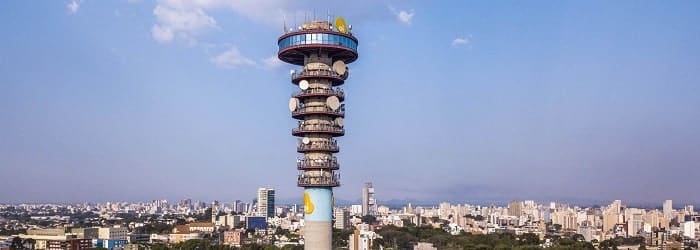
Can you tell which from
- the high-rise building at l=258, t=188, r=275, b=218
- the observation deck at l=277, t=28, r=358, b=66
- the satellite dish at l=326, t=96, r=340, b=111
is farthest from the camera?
the high-rise building at l=258, t=188, r=275, b=218

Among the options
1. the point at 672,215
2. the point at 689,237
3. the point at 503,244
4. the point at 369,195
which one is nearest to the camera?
the point at 503,244

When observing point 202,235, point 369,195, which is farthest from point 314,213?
point 369,195

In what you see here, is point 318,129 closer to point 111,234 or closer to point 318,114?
point 318,114

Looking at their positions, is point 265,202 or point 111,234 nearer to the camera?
point 111,234

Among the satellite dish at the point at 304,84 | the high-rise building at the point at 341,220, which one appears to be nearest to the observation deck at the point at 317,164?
the satellite dish at the point at 304,84

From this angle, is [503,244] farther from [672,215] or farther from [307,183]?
[672,215]

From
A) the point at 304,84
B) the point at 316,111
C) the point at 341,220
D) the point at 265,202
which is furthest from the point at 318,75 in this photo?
the point at 265,202

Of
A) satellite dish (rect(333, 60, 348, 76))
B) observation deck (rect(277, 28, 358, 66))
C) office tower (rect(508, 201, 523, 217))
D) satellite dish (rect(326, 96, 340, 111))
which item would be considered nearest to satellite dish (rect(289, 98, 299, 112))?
satellite dish (rect(326, 96, 340, 111))

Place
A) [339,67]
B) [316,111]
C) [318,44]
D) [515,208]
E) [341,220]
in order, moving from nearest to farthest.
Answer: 1. [318,44]
2. [316,111]
3. [339,67]
4. [341,220]
5. [515,208]

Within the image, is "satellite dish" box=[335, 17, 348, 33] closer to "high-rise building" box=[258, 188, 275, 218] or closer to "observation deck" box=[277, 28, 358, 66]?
"observation deck" box=[277, 28, 358, 66]
